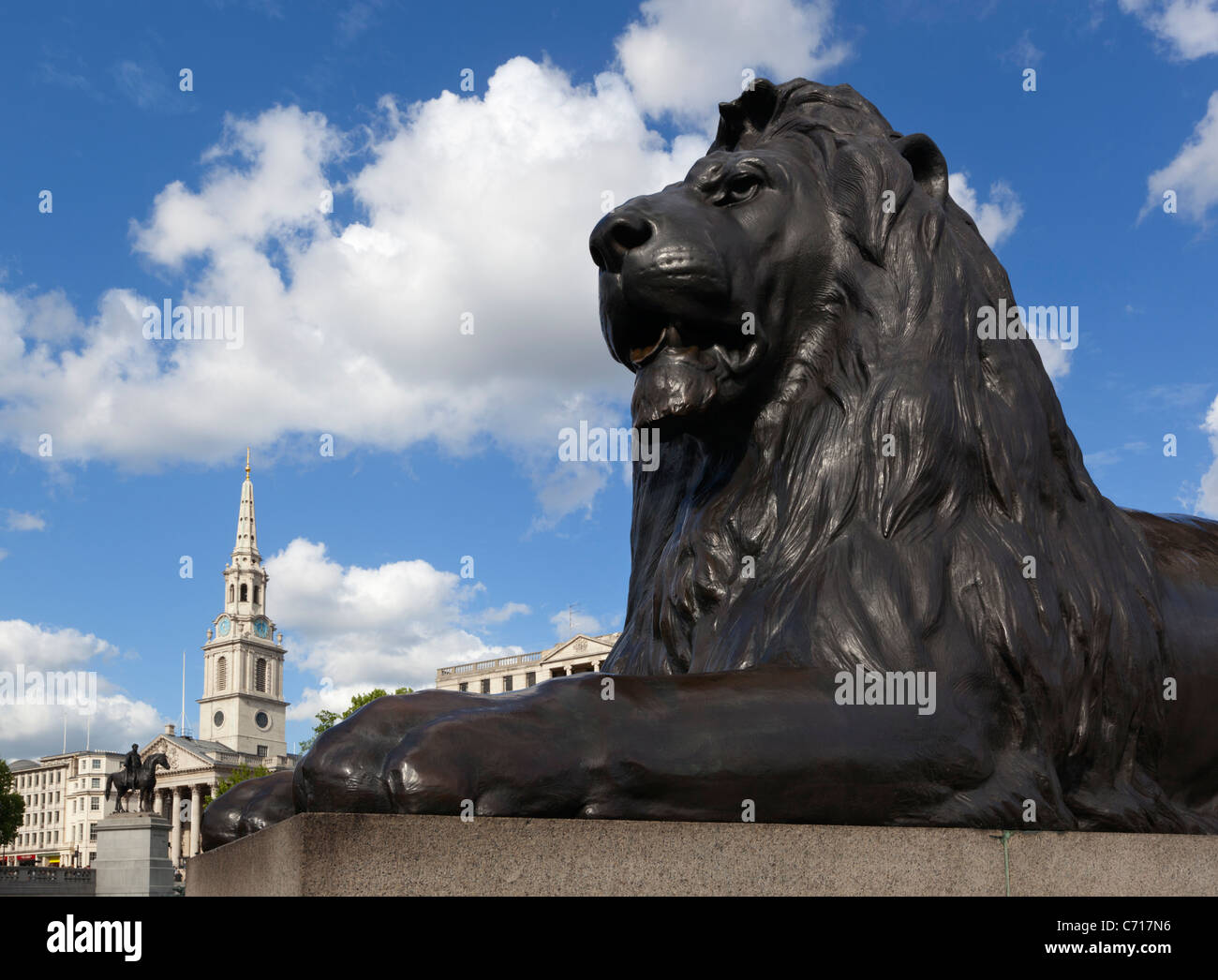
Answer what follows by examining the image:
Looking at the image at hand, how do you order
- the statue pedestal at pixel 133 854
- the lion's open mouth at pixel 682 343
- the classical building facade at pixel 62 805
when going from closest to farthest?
the lion's open mouth at pixel 682 343
the statue pedestal at pixel 133 854
the classical building facade at pixel 62 805

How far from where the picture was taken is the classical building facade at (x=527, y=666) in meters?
68.6

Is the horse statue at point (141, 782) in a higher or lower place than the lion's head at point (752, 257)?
lower

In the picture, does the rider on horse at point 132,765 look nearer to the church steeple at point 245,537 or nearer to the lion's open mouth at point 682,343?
the lion's open mouth at point 682,343

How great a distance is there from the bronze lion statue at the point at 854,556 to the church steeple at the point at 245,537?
411 ft

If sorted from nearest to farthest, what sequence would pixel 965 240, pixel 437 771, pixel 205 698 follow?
pixel 437 771
pixel 965 240
pixel 205 698

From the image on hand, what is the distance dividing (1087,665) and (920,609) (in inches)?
25.6

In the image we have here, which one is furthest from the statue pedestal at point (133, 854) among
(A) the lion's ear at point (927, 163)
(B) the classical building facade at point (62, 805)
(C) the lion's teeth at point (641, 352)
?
(B) the classical building facade at point (62, 805)

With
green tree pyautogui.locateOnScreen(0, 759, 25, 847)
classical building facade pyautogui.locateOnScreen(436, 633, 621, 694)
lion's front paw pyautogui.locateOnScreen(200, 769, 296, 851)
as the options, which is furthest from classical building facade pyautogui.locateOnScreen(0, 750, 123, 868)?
lion's front paw pyautogui.locateOnScreen(200, 769, 296, 851)

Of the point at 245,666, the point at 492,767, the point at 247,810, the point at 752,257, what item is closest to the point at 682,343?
the point at 752,257

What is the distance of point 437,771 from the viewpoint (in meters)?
2.21
